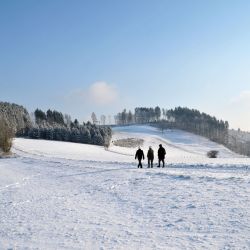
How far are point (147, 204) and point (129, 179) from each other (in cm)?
788

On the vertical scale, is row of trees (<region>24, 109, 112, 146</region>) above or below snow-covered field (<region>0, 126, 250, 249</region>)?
above

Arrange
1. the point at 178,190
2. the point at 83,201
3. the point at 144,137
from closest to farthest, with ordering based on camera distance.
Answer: the point at 83,201 → the point at 178,190 → the point at 144,137

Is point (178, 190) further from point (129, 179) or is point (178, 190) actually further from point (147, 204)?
point (129, 179)

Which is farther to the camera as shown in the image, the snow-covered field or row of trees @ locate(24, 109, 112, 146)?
row of trees @ locate(24, 109, 112, 146)


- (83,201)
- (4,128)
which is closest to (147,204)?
(83,201)

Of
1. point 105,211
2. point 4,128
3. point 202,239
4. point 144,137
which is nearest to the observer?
point 202,239

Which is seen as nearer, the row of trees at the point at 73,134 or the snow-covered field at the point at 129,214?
the snow-covered field at the point at 129,214

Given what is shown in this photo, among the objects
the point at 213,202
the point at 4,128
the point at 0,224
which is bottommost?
the point at 0,224

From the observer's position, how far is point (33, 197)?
19469mm

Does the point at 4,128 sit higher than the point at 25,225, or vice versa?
the point at 4,128

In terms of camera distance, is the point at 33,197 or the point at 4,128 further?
the point at 4,128

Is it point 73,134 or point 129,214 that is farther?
point 73,134

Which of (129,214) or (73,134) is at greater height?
(73,134)

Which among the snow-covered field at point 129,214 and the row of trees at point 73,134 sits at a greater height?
the row of trees at point 73,134
